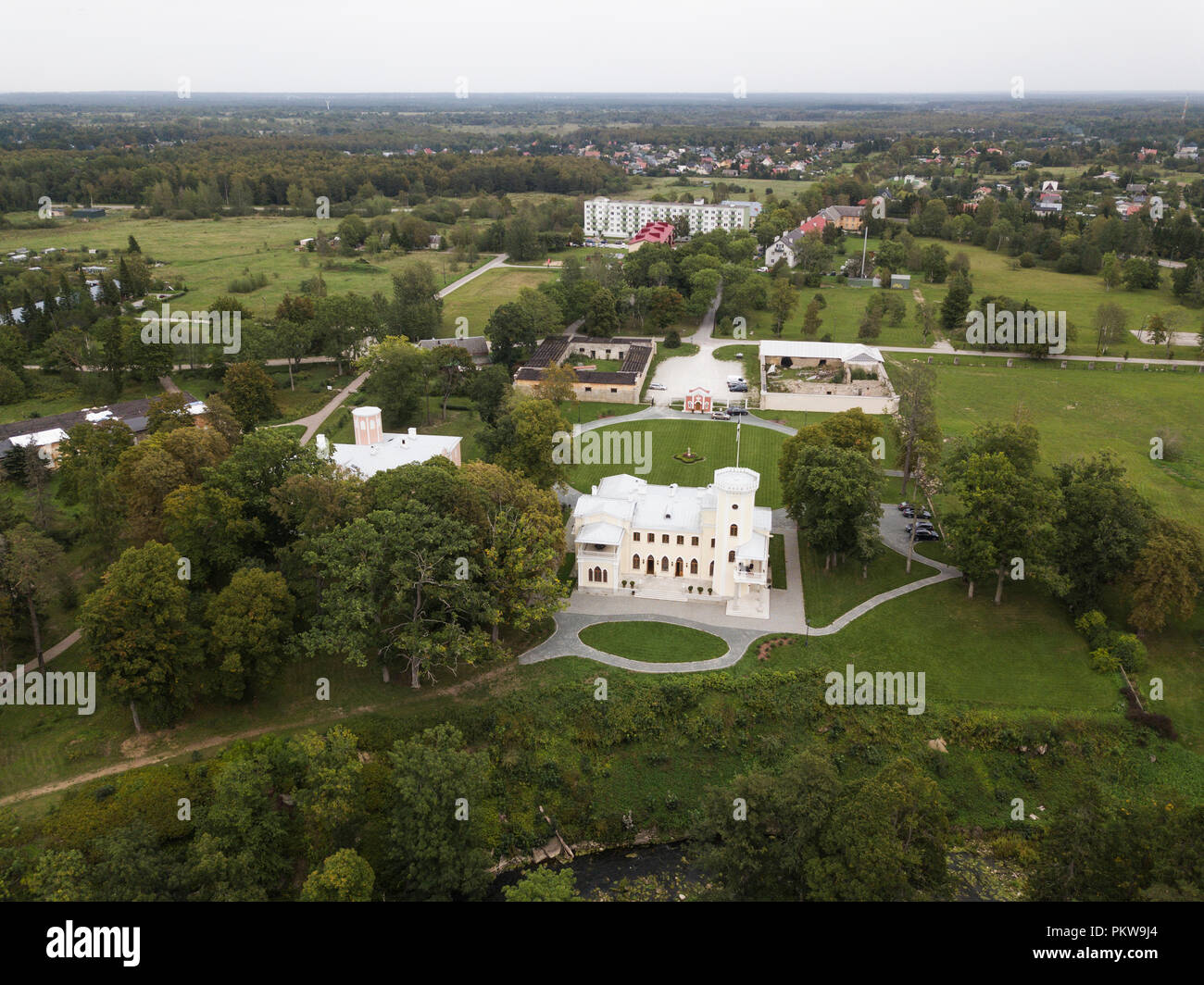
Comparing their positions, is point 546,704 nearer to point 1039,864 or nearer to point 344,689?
point 344,689

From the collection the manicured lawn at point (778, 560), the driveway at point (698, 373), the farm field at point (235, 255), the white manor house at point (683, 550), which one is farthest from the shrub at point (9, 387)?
the manicured lawn at point (778, 560)

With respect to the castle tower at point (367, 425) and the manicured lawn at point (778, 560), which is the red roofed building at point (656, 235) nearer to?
the castle tower at point (367, 425)

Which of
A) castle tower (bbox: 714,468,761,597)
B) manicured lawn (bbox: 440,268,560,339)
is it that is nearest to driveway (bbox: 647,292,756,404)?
manicured lawn (bbox: 440,268,560,339)

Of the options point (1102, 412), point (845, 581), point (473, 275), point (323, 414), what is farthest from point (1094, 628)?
point (473, 275)

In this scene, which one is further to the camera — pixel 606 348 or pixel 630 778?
pixel 606 348

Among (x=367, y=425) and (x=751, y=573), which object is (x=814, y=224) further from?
(x=751, y=573)

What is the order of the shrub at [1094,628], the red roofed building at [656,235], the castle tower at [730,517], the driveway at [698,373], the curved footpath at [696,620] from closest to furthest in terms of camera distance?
the curved footpath at [696,620]
the shrub at [1094,628]
the castle tower at [730,517]
the driveway at [698,373]
the red roofed building at [656,235]

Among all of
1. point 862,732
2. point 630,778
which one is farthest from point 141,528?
point 862,732
